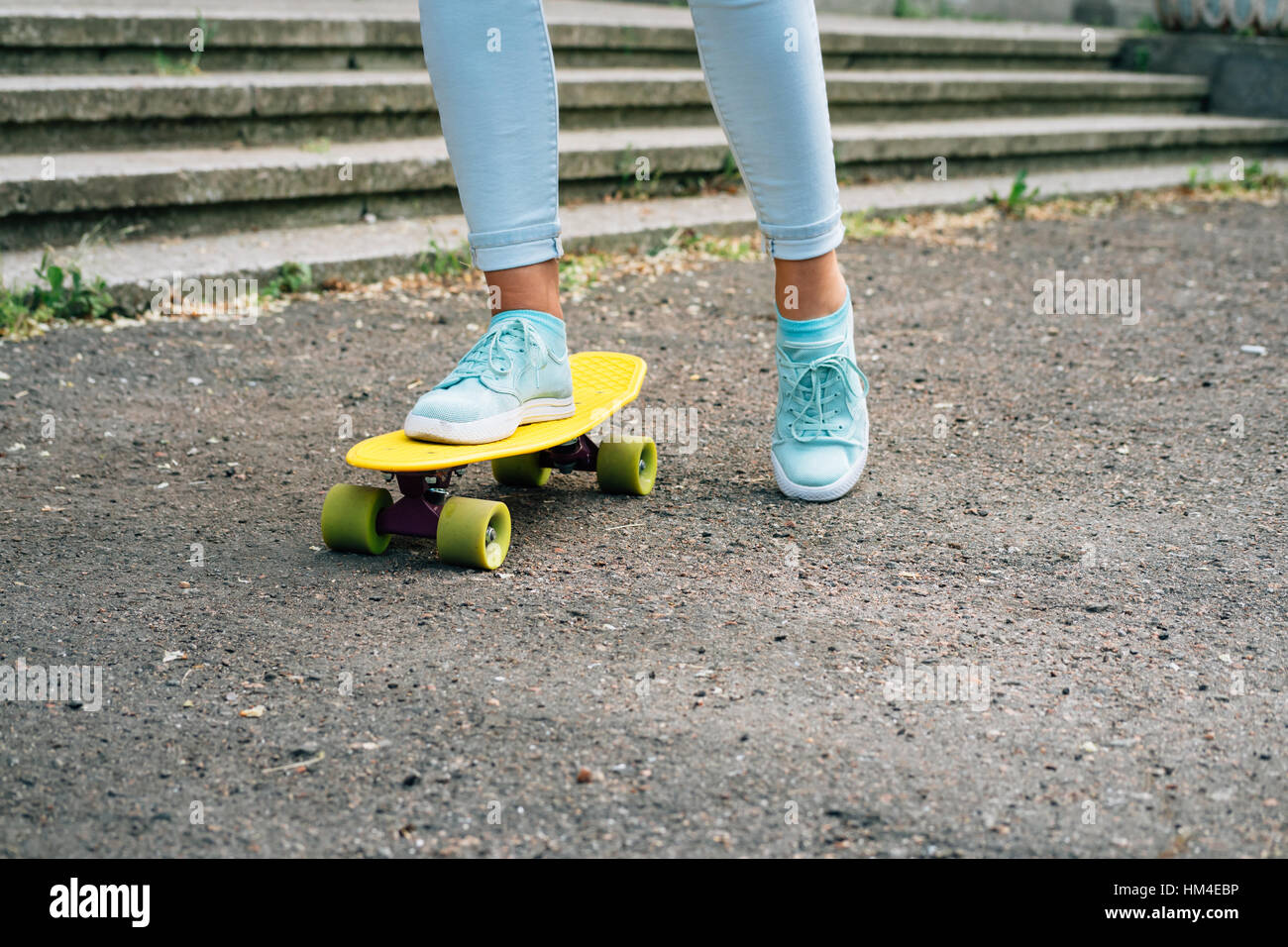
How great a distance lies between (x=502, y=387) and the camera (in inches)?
79.1

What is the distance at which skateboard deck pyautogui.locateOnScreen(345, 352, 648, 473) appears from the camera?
6.13 ft

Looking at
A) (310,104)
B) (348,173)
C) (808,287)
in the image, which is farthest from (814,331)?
(310,104)

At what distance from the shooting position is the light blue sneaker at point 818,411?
7.39ft

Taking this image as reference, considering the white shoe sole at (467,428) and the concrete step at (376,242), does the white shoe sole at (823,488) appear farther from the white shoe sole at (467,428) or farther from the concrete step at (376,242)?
the concrete step at (376,242)

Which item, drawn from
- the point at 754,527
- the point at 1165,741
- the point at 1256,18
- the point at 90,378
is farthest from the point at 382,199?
the point at 1256,18

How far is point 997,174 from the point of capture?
20.0ft

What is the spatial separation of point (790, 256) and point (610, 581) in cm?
69

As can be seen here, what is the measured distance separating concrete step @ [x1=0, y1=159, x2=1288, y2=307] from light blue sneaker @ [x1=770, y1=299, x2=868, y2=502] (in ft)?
6.58

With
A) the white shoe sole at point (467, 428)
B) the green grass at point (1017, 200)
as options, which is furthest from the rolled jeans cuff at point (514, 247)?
the green grass at point (1017, 200)

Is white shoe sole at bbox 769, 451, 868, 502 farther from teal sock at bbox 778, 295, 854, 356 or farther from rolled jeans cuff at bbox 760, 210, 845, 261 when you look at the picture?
rolled jeans cuff at bbox 760, 210, 845, 261

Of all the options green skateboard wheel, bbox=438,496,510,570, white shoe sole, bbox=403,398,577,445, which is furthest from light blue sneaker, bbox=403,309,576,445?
green skateboard wheel, bbox=438,496,510,570

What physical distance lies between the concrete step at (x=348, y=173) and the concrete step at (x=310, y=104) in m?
0.08

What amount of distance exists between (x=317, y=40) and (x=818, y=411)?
11.0 ft

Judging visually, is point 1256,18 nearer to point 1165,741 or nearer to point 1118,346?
point 1118,346
